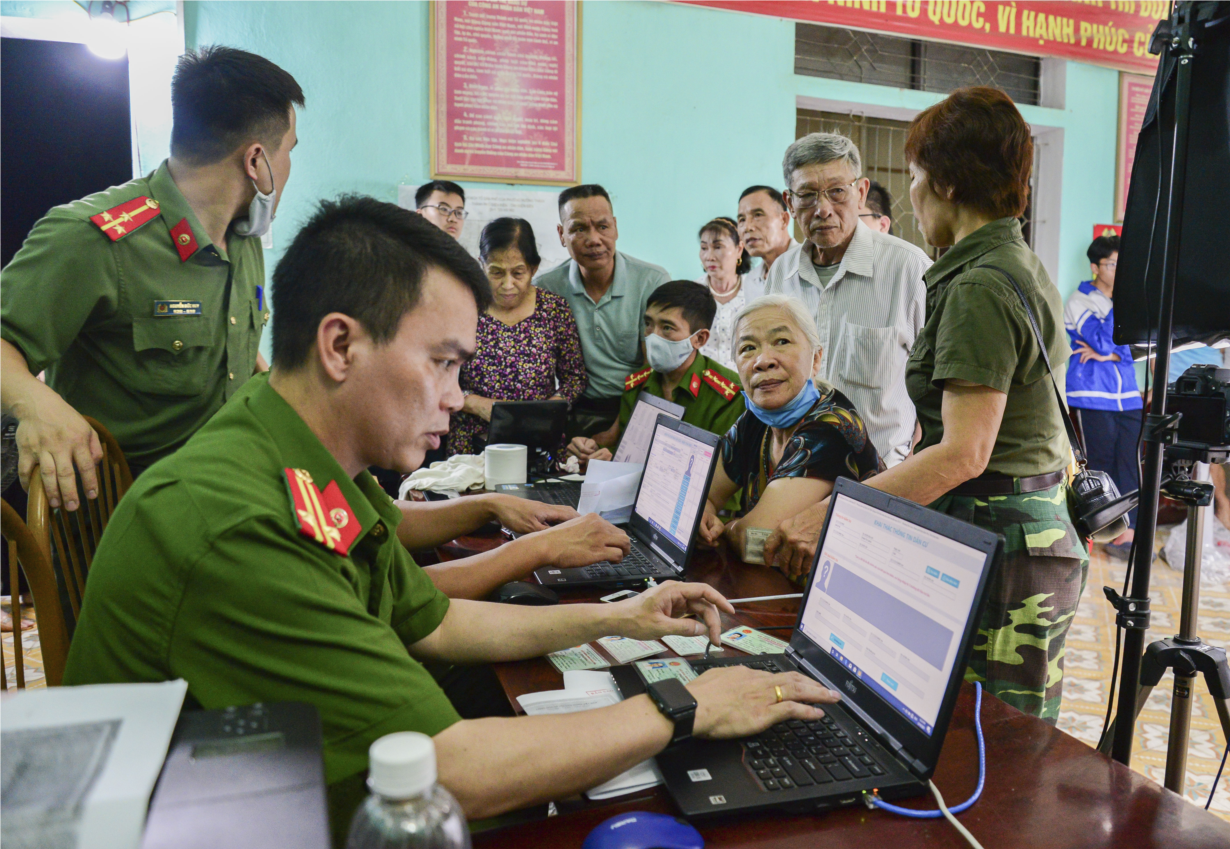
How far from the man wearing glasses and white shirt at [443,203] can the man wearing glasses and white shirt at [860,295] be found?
1471 millimetres

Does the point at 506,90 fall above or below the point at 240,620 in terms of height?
above

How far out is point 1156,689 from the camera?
2.92m

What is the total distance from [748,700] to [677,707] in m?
0.11

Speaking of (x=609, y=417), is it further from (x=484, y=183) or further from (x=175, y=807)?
(x=175, y=807)

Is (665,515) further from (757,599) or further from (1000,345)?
(1000,345)

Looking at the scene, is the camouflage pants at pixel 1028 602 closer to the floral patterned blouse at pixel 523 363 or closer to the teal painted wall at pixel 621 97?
the floral patterned blouse at pixel 523 363

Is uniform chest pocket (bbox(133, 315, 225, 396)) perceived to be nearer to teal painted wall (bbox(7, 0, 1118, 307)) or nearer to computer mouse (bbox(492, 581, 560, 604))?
computer mouse (bbox(492, 581, 560, 604))

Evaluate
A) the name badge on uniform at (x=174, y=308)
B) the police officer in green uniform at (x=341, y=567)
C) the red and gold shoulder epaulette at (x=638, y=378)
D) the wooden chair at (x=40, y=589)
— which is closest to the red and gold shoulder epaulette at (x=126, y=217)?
the name badge on uniform at (x=174, y=308)

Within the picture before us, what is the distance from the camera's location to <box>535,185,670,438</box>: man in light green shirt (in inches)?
116

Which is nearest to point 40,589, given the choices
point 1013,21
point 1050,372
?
point 1050,372

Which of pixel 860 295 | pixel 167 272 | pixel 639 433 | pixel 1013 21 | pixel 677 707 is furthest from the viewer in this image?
pixel 1013 21

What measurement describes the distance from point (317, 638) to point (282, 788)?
11.6 inches

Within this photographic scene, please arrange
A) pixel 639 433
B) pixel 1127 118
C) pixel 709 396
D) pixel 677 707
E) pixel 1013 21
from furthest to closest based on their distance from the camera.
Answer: pixel 1127 118, pixel 1013 21, pixel 709 396, pixel 639 433, pixel 677 707

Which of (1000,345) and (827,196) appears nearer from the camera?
(1000,345)
